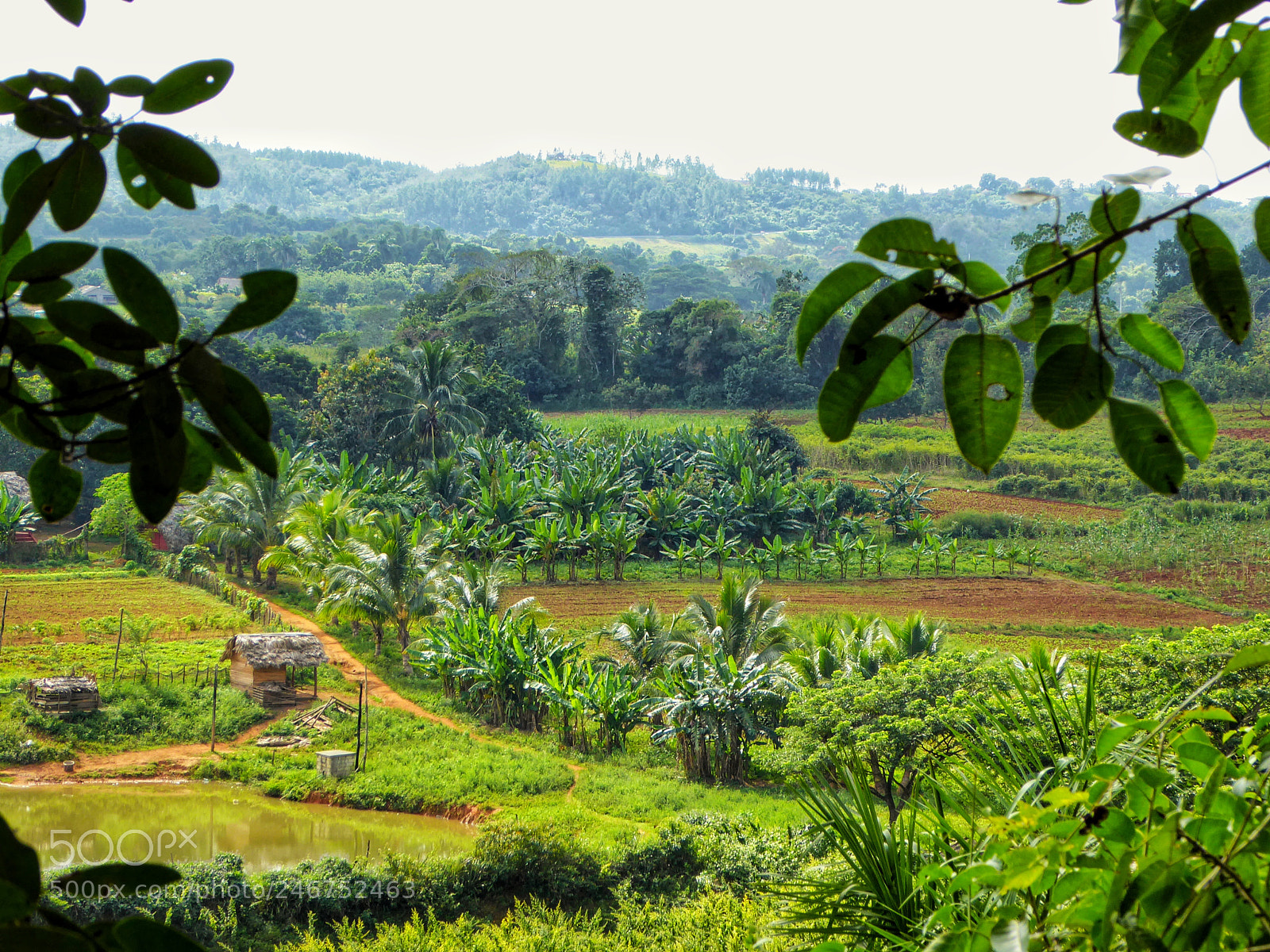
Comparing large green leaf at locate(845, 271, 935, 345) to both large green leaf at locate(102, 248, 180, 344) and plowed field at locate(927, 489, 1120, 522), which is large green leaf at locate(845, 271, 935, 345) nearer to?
large green leaf at locate(102, 248, 180, 344)

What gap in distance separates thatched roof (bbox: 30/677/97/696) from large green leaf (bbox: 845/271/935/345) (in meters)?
12.4

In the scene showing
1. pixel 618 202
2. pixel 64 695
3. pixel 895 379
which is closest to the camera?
pixel 895 379

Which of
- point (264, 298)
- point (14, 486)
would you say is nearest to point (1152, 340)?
Answer: point (264, 298)

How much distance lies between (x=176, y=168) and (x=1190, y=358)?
3542 centimetres

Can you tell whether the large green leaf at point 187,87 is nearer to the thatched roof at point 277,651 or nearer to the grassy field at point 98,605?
the thatched roof at point 277,651

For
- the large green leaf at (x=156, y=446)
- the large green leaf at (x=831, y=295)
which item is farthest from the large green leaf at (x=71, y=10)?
the large green leaf at (x=831, y=295)

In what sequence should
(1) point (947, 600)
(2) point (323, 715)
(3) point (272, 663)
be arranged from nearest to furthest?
(2) point (323, 715)
(3) point (272, 663)
(1) point (947, 600)

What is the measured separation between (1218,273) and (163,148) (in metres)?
0.73

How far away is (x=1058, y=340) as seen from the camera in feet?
2.26

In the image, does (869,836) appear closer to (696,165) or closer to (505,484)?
(505,484)

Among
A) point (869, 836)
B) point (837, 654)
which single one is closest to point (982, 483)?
point (837, 654)

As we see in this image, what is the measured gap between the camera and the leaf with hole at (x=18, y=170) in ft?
2.10

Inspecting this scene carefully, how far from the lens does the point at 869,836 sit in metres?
2.10

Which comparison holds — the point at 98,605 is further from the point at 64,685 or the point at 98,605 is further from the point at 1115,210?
the point at 1115,210
